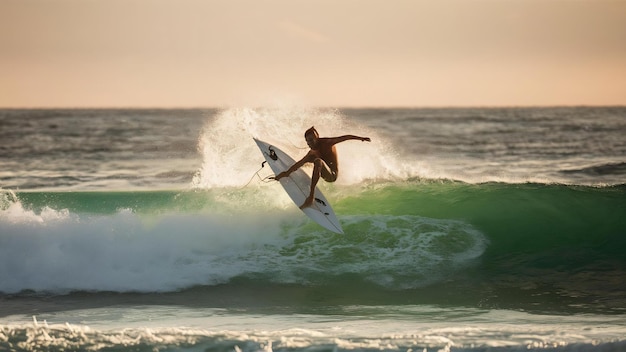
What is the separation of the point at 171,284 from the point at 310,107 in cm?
429

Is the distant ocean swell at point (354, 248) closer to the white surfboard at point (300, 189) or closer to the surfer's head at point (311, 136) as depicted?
the white surfboard at point (300, 189)

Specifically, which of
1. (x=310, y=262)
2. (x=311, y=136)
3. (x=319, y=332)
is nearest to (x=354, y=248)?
(x=310, y=262)

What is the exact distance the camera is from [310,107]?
514 inches

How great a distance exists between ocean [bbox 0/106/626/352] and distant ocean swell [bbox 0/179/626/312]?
1.1 inches

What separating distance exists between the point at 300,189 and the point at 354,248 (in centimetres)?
112

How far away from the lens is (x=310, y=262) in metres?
10.5

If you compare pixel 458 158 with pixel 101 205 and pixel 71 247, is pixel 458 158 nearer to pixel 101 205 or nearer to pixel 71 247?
pixel 101 205

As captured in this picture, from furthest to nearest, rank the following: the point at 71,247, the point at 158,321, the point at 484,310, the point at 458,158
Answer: the point at 458,158, the point at 71,247, the point at 484,310, the point at 158,321

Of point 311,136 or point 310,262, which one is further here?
point 310,262

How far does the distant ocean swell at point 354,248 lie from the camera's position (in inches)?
392

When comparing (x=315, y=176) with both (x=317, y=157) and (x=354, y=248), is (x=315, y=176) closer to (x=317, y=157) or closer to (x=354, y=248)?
(x=317, y=157)

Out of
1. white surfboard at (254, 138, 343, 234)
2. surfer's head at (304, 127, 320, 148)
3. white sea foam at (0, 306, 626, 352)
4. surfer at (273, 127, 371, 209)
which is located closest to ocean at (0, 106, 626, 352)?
white sea foam at (0, 306, 626, 352)

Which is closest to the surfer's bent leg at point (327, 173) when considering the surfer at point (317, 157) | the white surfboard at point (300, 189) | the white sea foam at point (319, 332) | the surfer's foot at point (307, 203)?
the surfer at point (317, 157)

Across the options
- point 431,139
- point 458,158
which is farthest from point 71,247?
point 431,139
